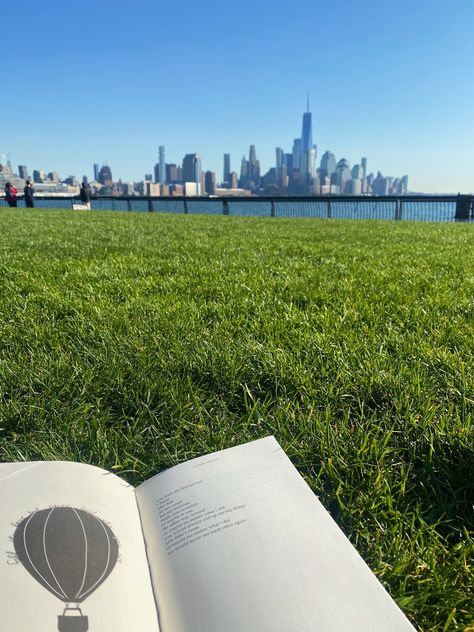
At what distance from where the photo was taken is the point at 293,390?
6.10 ft

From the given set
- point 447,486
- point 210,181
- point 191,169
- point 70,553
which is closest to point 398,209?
point 447,486

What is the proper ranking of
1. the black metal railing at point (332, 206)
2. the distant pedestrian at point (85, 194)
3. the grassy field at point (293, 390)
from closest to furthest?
the grassy field at point (293, 390) → the black metal railing at point (332, 206) → the distant pedestrian at point (85, 194)

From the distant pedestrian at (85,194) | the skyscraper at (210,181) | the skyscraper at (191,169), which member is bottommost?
the distant pedestrian at (85,194)

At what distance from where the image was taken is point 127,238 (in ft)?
23.3

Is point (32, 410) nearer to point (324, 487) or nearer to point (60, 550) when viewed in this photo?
point (60, 550)

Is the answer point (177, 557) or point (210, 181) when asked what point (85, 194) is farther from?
point (210, 181)

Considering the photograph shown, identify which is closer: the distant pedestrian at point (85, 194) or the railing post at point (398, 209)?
the railing post at point (398, 209)

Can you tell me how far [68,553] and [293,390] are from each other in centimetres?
116

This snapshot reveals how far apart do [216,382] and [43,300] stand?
1873mm

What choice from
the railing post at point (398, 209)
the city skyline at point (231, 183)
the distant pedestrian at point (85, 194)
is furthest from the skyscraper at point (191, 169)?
the railing post at point (398, 209)

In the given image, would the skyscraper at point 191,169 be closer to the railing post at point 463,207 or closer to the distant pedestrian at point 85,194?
the distant pedestrian at point 85,194

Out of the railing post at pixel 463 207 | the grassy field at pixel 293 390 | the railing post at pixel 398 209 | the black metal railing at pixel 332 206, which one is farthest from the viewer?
the railing post at pixel 398 209

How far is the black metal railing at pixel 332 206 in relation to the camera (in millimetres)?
16984

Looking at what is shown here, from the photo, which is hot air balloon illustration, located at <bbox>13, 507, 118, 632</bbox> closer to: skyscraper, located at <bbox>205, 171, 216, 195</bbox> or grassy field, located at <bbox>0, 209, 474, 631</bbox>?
grassy field, located at <bbox>0, 209, 474, 631</bbox>
